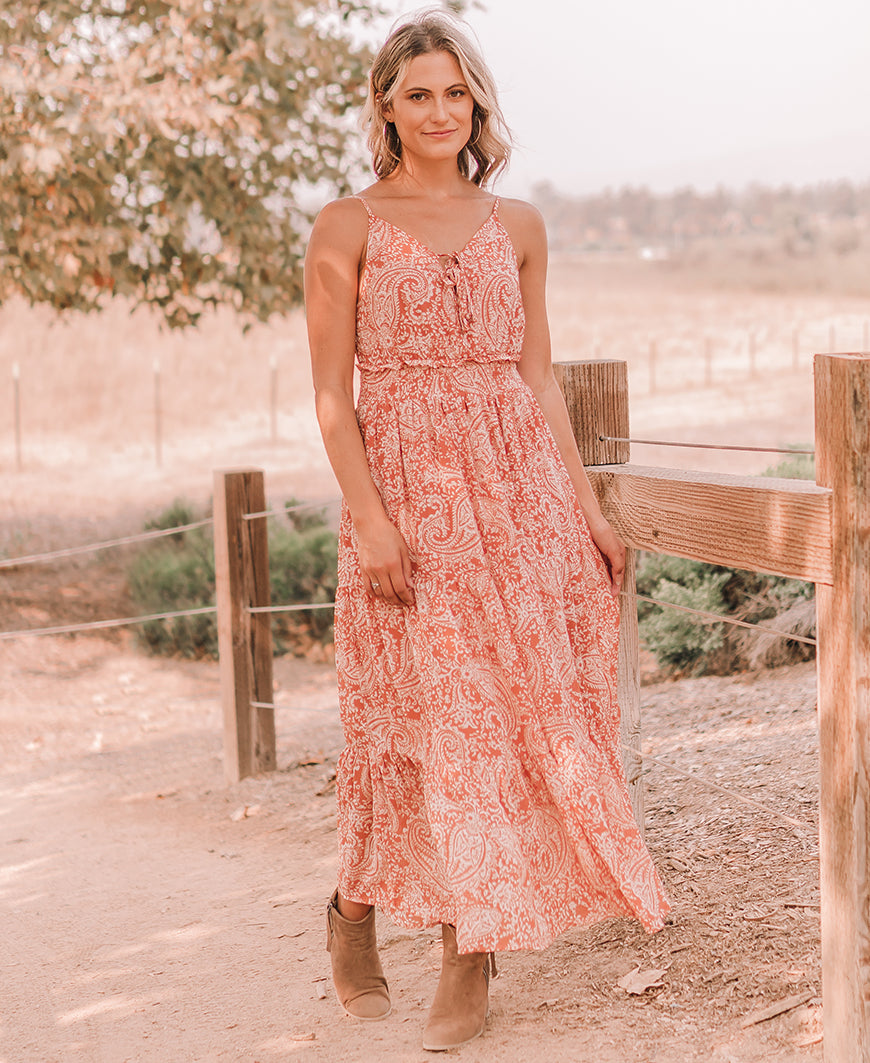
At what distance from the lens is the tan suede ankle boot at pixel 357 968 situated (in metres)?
2.60

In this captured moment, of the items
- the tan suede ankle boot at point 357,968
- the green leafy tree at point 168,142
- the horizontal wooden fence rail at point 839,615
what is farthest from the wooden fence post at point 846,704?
the green leafy tree at point 168,142

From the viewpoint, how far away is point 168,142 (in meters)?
6.88

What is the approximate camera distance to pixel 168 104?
20.0 feet

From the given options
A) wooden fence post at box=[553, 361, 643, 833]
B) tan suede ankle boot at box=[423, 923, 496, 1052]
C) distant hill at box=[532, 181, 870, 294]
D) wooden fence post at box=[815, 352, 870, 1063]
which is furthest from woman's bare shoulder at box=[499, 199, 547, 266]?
distant hill at box=[532, 181, 870, 294]

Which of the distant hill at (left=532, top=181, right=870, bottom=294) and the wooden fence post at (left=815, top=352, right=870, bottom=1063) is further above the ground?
the distant hill at (left=532, top=181, right=870, bottom=294)

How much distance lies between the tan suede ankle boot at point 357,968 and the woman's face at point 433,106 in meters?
1.58

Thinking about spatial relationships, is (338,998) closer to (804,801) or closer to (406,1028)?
(406,1028)

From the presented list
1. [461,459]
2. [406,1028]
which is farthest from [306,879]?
[461,459]

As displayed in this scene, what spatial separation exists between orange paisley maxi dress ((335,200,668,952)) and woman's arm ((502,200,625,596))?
7 centimetres

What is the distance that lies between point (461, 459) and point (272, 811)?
2.31m

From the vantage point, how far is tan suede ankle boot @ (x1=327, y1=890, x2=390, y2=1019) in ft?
8.54

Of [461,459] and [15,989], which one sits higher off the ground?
[461,459]

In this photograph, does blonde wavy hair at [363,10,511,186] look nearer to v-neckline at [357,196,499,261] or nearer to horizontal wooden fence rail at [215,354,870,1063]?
v-neckline at [357,196,499,261]

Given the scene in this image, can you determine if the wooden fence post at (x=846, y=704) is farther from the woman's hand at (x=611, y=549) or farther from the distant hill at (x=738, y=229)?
the distant hill at (x=738, y=229)
